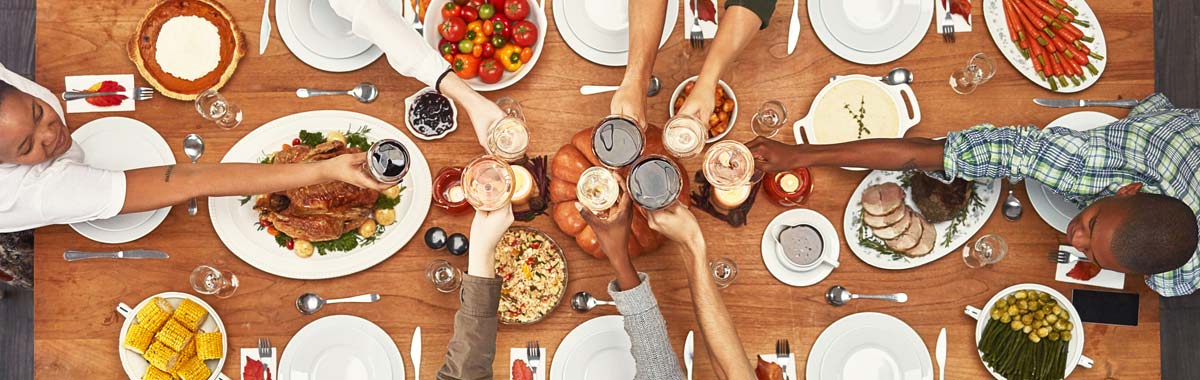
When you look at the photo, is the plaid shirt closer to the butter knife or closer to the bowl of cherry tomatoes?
the bowl of cherry tomatoes

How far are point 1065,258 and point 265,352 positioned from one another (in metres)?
2.91

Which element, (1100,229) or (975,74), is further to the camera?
(975,74)

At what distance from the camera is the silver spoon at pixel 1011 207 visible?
93.9 inches

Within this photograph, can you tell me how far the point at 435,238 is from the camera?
233cm

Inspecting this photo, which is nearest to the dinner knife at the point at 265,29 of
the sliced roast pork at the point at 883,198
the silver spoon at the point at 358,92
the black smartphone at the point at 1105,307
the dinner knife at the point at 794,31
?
the silver spoon at the point at 358,92

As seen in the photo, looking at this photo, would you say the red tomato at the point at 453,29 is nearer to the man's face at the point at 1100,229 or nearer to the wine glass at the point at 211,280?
the wine glass at the point at 211,280

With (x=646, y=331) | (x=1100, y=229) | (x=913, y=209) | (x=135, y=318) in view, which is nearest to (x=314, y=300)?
(x=135, y=318)

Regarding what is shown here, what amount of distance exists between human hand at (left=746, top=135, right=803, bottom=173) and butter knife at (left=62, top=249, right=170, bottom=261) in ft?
7.01

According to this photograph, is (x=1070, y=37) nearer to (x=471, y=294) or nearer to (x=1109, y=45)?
(x=1109, y=45)

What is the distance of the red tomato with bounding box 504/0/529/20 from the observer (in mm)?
2330

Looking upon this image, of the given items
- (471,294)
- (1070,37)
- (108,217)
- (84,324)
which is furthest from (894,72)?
(84,324)

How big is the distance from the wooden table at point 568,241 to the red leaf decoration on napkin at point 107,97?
63 mm

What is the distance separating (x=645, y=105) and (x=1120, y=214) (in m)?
1.57

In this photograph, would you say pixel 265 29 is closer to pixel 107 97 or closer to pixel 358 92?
pixel 358 92
